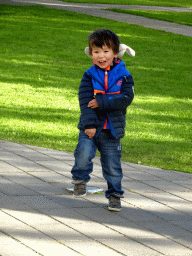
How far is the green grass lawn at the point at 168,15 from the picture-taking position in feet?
79.2

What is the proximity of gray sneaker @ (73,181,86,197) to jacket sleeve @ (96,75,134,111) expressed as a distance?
87cm

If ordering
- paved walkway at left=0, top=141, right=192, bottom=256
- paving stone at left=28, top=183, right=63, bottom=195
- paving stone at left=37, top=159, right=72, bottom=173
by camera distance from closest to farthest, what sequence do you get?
paved walkway at left=0, top=141, right=192, bottom=256
paving stone at left=28, top=183, right=63, bottom=195
paving stone at left=37, top=159, right=72, bottom=173

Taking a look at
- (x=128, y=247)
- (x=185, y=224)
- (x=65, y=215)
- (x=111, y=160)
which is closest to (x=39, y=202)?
(x=65, y=215)

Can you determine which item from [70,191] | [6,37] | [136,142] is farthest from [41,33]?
[70,191]

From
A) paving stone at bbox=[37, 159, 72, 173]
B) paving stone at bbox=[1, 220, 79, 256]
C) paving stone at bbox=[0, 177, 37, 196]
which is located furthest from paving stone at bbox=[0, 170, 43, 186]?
paving stone at bbox=[1, 220, 79, 256]

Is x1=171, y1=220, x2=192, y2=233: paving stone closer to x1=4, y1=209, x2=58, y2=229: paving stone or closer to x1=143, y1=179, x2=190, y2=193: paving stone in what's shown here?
x1=143, y1=179, x2=190, y2=193: paving stone

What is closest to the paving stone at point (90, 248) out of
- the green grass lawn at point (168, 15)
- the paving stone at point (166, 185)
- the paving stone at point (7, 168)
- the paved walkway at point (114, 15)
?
the paving stone at point (166, 185)

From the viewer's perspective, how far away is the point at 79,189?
4.70m

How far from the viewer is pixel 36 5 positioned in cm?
2578

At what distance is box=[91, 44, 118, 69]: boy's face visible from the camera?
A: 4.21 meters

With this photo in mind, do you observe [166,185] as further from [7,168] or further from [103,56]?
[103,56]

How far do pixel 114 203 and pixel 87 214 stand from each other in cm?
27

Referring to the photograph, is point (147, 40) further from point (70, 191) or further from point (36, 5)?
point (70, 191)

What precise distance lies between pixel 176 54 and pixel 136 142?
945 cm
